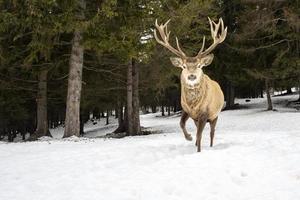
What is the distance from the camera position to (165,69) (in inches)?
817

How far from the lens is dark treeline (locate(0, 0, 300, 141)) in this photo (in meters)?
14.2

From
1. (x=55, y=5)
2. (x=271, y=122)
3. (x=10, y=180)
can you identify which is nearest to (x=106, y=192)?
(x=10, y=180)

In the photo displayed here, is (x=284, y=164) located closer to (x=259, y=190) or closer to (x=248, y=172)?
(x=248, y=172)

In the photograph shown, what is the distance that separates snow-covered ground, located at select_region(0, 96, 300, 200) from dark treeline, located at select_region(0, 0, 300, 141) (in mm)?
4770

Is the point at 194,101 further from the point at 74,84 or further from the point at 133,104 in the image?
the point at 133,104

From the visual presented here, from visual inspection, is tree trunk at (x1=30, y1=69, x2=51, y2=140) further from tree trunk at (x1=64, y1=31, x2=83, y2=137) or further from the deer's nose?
the deer's nose

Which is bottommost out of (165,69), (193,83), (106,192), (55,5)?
(106,192)

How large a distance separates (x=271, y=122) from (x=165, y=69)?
700 cm

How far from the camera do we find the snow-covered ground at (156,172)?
254 inches

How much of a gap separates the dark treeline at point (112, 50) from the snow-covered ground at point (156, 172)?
477 centimetres

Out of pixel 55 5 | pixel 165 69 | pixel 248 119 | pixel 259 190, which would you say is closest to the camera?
pixel 259 190

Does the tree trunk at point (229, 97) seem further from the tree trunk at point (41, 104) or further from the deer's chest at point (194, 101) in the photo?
the deer's chest at point (194, 101)

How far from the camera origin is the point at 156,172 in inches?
304

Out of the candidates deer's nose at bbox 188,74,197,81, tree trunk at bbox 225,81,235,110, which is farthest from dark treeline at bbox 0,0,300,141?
deer's nose at bbox 188,74,197,81
